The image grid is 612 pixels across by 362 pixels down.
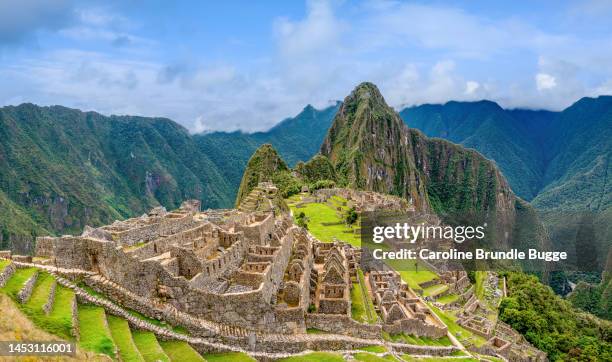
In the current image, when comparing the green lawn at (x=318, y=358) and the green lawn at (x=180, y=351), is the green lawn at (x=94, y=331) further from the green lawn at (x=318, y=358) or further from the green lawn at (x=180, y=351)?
the green lawn at (x=318, y=358)

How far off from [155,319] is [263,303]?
14.8ft

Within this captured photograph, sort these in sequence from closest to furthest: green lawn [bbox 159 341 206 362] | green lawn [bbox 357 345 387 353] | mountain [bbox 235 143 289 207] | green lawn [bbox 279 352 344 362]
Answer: green lawn [bbox 159 341 206 362] → green lawn [bbox 279 352 344 362] → green lawn [bbox 357 345 387 353] → mountain [bbox 235 143 289 207]

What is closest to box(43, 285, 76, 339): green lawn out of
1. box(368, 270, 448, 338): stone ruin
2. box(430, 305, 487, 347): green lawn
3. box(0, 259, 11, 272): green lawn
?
box(0, 259, 11, 272): green lawn

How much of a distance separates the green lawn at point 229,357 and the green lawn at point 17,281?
684 centimetres

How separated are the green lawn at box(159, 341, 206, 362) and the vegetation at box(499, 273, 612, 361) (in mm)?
41582

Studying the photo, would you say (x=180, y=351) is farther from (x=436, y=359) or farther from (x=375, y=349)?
(x=436, y=359)

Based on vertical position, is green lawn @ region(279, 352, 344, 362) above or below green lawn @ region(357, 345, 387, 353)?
above

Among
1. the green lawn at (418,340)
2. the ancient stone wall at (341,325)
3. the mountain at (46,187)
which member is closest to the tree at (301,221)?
the green lawn at (418,340)

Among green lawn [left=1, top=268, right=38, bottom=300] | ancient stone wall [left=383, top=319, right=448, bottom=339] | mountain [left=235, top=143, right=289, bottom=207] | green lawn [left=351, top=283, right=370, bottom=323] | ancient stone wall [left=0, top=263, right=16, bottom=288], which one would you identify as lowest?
ancient stone wall [left=383, top=319, right=448, bottom=339]

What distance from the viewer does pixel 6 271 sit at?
15336 mm

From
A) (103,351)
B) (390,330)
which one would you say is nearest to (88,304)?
(103,351)

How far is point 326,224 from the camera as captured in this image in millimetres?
57812

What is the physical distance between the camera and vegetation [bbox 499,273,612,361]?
4762 cm

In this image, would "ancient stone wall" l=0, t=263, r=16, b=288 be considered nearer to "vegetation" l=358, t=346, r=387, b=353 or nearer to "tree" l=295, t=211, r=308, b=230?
"vegetation" l=358, t=346, r=387, b=353
